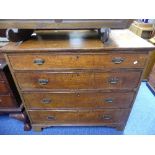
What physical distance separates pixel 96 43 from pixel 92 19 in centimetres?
20

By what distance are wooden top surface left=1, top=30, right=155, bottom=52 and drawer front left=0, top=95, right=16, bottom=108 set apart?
0.66 meters

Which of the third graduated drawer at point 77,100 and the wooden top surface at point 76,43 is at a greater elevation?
the wooden top surface at point 76,43

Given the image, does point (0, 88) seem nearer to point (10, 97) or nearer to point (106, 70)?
point (10, 97)

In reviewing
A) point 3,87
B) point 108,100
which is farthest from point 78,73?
point 3,87

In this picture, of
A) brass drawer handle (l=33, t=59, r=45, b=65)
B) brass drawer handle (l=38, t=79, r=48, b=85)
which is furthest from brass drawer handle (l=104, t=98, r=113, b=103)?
brass drawer handle (l=33, t=59, r=45, b=65)

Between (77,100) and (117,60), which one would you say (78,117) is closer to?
(77,100)

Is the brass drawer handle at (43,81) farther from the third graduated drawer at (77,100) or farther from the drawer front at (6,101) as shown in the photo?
the drawer front at (6,101)

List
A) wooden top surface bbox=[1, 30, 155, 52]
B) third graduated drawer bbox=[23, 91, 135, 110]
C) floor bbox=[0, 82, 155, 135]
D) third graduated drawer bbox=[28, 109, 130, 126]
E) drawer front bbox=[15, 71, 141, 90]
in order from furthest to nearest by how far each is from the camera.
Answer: floor bbox=[0, 82, 155, 135]
third graduated drawer bbox=[28, 109, 130, 126]
third graduated drawer bbox=[23, 91, 135, 110]
drawer front bbox=[15, 71, 141, 90]
wooden top surface bbox=[1, 30, 155, 52]

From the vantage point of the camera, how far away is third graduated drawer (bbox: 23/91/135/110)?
1.36 meters

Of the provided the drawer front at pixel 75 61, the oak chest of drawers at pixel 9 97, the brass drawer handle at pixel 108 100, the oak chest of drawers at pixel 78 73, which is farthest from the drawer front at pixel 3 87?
the brass drawer handle at pixel 108 100

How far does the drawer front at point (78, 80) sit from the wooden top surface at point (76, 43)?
228 mm

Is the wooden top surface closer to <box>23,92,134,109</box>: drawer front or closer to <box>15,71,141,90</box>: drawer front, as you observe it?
<box>15,71,141,90</box>: drawer front

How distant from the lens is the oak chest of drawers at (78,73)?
110cm
